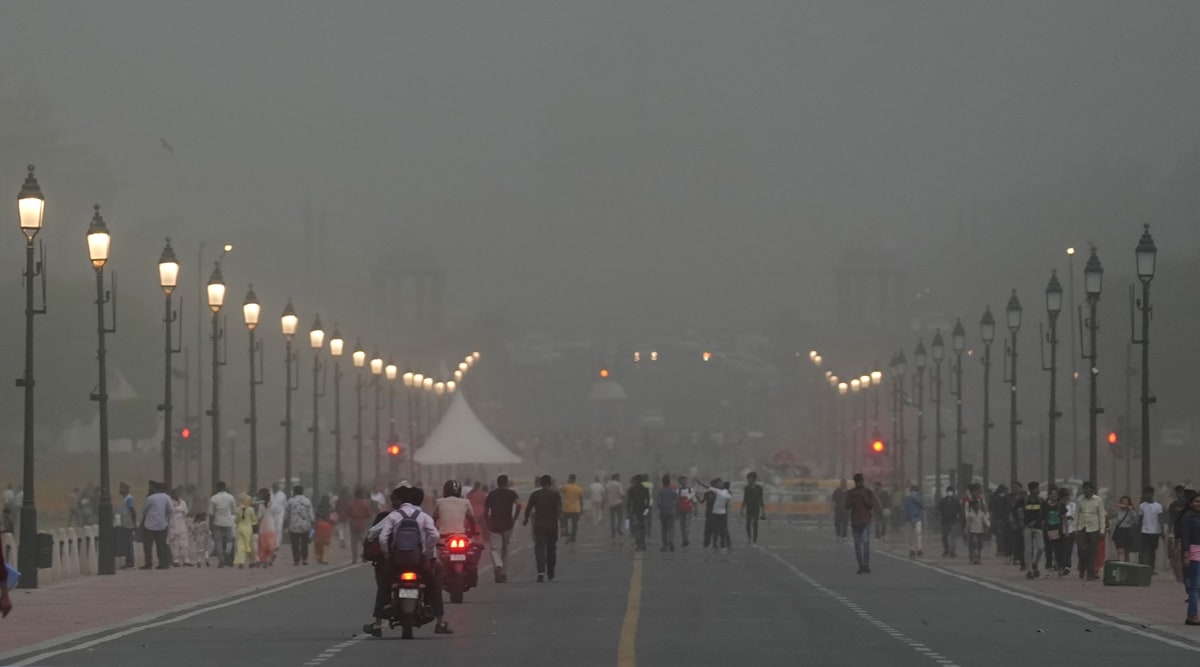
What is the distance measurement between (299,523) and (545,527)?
9.81 meters

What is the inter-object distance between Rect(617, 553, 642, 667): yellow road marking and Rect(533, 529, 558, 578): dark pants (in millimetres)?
1336

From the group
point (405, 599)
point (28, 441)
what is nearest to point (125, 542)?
point (28, 441)

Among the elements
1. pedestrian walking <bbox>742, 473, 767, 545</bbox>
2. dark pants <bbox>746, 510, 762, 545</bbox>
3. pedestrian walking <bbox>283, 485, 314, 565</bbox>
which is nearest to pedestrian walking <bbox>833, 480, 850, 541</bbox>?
pedestrian walking <bbox>742, 473, 767, 545</bbox>

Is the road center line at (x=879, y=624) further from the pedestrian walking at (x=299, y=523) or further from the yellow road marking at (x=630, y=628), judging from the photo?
the pedestrian walking at (x=299, y=523)

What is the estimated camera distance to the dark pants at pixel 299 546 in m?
51.1

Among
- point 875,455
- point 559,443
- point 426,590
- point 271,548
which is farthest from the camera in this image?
point 559,443

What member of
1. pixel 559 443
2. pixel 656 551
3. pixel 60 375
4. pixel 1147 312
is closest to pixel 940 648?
pixel 1147 312

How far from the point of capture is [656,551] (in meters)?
58.3

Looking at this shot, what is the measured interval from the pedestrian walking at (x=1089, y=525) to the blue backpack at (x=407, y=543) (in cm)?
1949

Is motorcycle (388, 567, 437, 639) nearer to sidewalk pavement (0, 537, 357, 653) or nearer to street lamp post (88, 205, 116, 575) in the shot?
sidewalk pavement (0, 537, 357, 653)

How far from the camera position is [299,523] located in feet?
168

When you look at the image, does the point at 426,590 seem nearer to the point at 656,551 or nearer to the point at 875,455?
the point at 656,551

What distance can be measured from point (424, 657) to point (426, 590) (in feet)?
11.5

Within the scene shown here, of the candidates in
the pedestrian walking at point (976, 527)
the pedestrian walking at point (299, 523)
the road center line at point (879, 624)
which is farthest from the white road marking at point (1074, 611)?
the pedestrian walking at point (299, 523)
